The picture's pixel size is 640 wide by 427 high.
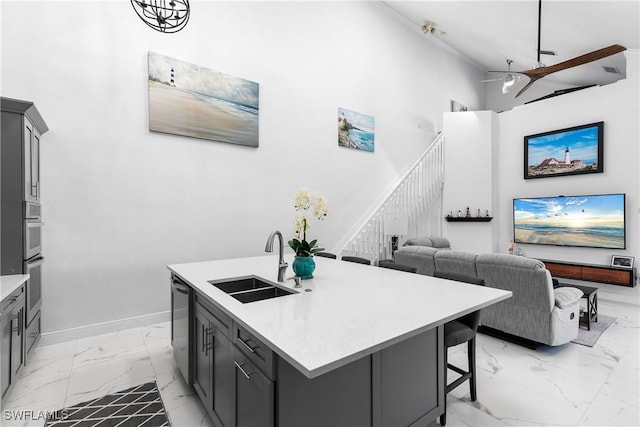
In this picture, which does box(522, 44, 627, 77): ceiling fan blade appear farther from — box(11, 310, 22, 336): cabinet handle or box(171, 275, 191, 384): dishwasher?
box(11, 310, 22, 336): cabinet handle

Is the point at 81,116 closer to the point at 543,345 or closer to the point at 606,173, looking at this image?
the point at 543,345

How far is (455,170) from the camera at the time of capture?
22.1ft

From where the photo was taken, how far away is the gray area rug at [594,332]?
10.5ft

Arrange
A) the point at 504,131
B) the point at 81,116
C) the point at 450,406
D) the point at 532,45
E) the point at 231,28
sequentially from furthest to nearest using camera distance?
the point at 504,131
the point at 532,45
the point at 231,28
the point at 81,116
the point at 450,406

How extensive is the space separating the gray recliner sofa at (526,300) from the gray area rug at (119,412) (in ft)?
8.45

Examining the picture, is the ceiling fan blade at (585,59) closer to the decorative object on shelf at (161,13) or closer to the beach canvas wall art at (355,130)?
the beach canvas wall art at (355,130)

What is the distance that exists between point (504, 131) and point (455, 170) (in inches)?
51.2

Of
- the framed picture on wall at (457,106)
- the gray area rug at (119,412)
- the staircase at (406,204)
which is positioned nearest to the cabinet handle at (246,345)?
the gray area rug at (119,412)

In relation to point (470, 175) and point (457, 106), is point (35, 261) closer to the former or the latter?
point (470, 175)

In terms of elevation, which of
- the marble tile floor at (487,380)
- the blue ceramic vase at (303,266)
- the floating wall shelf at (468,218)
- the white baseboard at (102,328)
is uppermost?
the floating wall shelf at (468,218)

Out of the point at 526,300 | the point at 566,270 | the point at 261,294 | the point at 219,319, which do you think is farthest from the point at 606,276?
the point at 219,319

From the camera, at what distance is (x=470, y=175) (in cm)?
661

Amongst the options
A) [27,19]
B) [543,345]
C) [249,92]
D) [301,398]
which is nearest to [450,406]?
[301,398]

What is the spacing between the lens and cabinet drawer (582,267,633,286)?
461 centimetres
